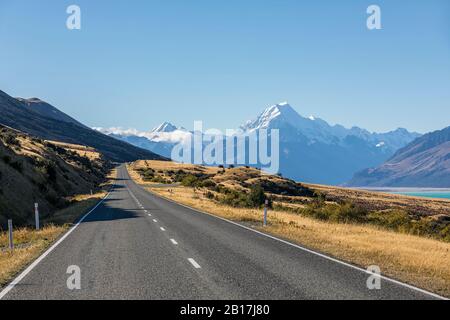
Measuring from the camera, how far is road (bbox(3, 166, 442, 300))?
8602 millimetres

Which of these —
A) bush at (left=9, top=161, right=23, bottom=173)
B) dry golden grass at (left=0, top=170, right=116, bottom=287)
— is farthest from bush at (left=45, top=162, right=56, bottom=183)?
dry golden grass at (left=0, top=170, right=116, bottom=287)

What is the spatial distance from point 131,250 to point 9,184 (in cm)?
1904

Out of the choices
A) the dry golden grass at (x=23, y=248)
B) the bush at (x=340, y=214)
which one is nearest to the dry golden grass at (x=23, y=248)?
the dry golden grass at (x=23, y=248)

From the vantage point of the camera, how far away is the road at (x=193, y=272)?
28.2 feet

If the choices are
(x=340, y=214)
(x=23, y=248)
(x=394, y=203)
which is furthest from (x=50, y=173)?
(x=394, y=203)

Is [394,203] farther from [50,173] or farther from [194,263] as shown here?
[194,263]

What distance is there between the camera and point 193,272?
10.5 m

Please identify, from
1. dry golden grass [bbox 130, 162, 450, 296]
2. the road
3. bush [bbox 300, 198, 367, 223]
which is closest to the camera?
the road

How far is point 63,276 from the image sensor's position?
1029cm

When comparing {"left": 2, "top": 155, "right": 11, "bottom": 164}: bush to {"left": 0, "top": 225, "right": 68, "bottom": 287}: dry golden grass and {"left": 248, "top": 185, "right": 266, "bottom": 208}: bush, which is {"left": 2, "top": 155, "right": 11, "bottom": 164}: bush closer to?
{"left": 0, "top": 225, "right": 68, "bottom": 287}: dry golden grass

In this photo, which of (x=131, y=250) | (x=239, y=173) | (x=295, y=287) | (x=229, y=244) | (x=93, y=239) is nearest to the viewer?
(x=295, y=287)

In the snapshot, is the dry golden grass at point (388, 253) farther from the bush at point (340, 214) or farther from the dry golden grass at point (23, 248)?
the bush at point (340, 214)
